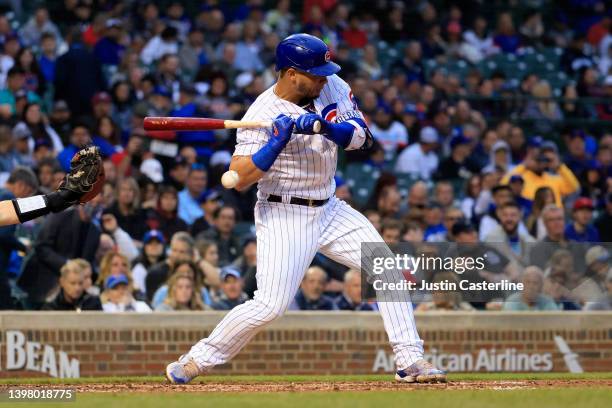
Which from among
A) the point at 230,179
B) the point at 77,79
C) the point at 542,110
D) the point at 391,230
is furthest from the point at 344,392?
the point at 542,110

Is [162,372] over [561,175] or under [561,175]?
under

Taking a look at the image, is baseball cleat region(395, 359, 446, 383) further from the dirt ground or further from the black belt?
A: the black belt

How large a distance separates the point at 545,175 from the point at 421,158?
146 cm

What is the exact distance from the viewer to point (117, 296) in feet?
34.7

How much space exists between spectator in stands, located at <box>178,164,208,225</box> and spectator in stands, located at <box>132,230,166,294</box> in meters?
1.36

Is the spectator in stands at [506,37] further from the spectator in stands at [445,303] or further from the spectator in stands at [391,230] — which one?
the spectator in stands at [445,303]

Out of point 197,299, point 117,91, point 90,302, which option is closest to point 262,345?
point 197,299

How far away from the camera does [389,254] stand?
23.8 ft

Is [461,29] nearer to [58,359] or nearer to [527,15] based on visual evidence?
[527,15]

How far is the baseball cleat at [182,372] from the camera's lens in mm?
7254

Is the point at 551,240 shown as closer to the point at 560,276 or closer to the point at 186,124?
the point at 560,276

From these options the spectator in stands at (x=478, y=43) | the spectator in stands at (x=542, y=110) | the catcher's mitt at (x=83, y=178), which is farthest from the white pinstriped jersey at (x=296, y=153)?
the spectator in stands at (x=478, y=43)

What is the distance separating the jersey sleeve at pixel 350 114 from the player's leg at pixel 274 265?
45 centimetres

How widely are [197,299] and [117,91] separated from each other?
3989mm
